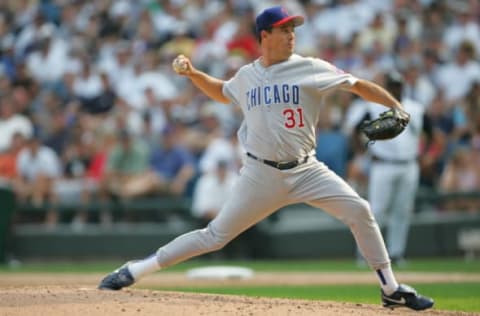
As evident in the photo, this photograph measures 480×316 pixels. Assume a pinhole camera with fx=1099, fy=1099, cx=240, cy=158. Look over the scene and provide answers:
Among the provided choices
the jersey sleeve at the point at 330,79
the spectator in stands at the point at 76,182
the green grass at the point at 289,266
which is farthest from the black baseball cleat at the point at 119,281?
the spectator in stands at the point at 76,182

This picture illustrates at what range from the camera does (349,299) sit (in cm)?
916

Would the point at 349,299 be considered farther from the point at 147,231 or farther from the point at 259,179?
the point at 147,231

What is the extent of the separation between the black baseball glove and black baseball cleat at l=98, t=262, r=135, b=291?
1.97 meters

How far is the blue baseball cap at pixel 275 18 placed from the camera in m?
7.50

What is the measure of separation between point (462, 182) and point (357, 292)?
5.51 m

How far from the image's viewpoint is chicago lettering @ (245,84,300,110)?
7406 mm

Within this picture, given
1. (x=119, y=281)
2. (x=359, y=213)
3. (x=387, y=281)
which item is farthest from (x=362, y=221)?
(x=119, y=281)

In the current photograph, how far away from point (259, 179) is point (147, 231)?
8.32 m

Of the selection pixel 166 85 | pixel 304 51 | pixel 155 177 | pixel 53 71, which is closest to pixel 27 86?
pixel 53 71

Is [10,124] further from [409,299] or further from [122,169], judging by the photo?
[409,299]

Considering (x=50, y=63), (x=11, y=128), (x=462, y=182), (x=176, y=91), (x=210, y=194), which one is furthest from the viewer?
(x=50, y=63)

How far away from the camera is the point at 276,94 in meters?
7.43

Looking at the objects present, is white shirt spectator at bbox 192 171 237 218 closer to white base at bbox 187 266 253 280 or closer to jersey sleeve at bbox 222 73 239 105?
white base at bbox 187 266 253 280

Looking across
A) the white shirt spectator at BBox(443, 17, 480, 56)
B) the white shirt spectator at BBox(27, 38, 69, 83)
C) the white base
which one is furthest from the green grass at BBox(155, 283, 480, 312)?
the white shirt spectator at BBox(27, 38, 69, 83)
